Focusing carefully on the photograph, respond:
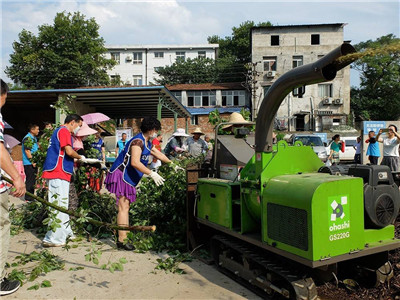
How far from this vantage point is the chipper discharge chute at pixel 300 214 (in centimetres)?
332

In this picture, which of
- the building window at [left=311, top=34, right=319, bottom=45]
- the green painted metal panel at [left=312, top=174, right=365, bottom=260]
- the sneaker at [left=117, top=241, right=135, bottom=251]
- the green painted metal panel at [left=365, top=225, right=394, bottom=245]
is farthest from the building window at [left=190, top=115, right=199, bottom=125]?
the green painted metal panel at [left=312, top=174, right=365, bottom=260]

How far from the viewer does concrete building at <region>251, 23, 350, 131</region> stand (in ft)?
132

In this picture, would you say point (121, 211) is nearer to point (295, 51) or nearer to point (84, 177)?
point (84, 177)

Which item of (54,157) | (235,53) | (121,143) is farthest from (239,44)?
(54,157)

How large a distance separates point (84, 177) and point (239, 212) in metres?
3.60

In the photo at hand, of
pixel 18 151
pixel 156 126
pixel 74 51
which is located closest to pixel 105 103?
pixel 18 151

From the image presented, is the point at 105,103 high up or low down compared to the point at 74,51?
down

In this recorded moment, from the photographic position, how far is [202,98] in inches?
1738

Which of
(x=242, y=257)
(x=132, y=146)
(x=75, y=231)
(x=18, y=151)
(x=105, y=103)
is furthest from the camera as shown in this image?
(x=105, y=103)

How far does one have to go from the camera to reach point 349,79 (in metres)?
40.6

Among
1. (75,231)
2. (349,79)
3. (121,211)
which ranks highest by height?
(349,79)

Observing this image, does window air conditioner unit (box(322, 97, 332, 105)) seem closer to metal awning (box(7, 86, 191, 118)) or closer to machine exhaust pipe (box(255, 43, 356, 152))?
metal awning (box(7, 86, 191, 118))

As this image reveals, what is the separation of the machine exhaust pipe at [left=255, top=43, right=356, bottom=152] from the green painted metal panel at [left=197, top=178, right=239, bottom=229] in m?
0.77

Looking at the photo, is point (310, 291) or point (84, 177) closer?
point (310, 291)
